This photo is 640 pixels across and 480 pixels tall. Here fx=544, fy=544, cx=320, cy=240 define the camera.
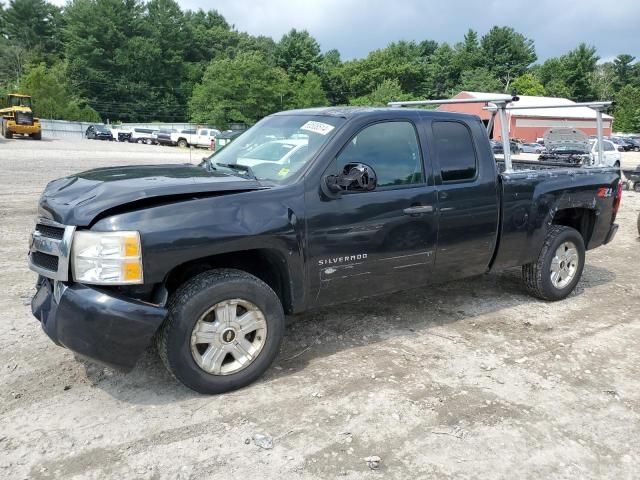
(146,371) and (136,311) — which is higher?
(136,311)

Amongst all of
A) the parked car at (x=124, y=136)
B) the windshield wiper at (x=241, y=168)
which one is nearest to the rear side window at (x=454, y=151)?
the windshield wiper at (x=241, y=168)

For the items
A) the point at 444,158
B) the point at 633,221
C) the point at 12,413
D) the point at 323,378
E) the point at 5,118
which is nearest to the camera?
the point at 12,413

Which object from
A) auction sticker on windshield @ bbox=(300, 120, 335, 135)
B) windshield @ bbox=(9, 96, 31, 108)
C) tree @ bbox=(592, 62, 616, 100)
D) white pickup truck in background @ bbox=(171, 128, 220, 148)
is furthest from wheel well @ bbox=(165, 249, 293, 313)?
tree @ bbox=(592, 62, 616, 100)

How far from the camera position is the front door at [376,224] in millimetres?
3818

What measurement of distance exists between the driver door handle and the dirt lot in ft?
3.61

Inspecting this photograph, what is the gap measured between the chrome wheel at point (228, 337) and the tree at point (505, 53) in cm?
10316

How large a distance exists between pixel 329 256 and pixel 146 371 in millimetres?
1525

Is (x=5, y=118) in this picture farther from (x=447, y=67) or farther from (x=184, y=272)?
(x=447, y=67)

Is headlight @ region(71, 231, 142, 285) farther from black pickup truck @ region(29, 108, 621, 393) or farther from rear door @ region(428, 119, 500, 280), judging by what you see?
rear door @ region(428, 119, 500, 280)

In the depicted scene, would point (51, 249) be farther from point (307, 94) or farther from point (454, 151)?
point (307, 94)

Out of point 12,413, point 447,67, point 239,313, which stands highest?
point 447,67

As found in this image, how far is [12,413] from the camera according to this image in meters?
3.26

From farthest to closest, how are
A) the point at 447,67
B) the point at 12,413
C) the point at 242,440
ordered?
1. the point at 447,67
2. the point at 12,413
3. the point at 242,440

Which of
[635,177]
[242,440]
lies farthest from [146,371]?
[635,177]
